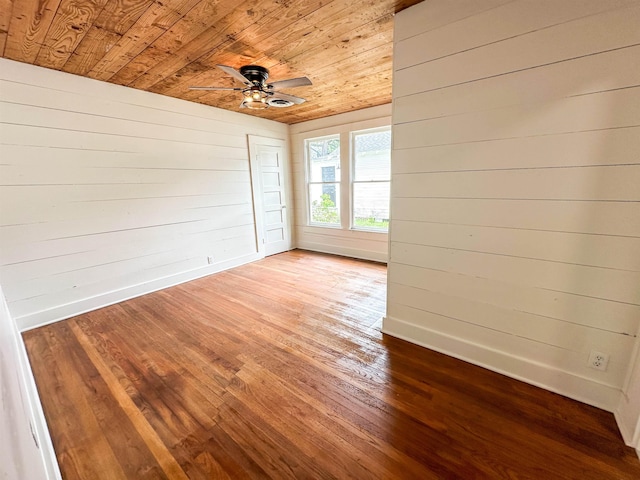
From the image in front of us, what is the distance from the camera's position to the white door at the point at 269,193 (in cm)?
459

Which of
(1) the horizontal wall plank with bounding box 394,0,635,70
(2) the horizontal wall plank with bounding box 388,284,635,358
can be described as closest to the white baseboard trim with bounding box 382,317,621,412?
(2) the horizontal wall plank with bounding box 388,284,635,358

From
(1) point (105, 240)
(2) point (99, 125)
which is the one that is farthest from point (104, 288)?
(2) point (99, 125)

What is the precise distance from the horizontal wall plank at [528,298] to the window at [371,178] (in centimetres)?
232

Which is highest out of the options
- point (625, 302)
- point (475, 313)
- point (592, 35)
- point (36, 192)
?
point (592, 35)

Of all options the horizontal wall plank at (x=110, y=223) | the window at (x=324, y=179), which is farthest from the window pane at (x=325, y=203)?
the horizontal wall plank at (x=110, y=223)

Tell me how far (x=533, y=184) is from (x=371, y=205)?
2954 mm

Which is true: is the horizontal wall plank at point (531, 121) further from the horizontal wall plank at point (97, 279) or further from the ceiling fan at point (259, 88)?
the horizontal wall plank at point (97, 279)

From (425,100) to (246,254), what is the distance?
11.8 feet

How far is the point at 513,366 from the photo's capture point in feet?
5.94

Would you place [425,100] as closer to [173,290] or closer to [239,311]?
[239,311]

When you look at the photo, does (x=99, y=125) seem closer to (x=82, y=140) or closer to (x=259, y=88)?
(x=82, y=140)

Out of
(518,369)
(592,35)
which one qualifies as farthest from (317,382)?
(592,35)

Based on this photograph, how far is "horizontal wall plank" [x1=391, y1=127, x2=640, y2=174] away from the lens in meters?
1.35

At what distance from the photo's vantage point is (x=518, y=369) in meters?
1.80
